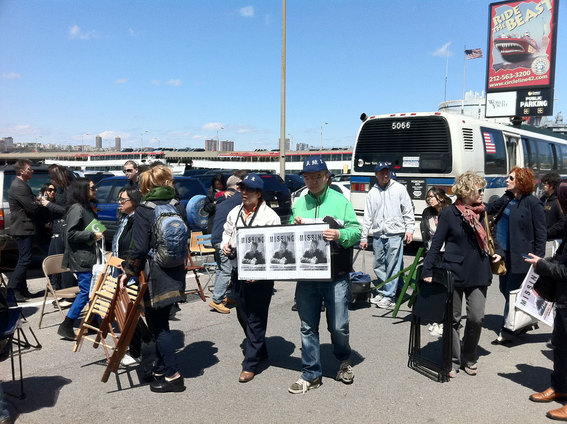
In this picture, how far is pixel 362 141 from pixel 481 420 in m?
9.02

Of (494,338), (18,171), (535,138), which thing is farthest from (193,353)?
(535,138)

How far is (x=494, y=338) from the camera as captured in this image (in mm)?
5582

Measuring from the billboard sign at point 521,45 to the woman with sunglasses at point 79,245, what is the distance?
29923 mm

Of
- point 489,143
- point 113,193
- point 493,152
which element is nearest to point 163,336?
point 113,193

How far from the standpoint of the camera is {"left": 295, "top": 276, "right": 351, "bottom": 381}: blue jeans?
405 centimetres

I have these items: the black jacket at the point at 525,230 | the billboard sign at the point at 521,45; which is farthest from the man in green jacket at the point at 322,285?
the billboard sign at the point at 521,45

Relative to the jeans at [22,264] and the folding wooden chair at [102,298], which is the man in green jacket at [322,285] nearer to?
the folding wooden chair at [102,298]

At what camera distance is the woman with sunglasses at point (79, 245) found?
5.39m

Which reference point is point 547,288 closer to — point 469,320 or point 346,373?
point 469,320

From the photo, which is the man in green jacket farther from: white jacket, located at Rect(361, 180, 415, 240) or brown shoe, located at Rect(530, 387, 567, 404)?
white jacket, located at Rect(361, 180, 415, 240)

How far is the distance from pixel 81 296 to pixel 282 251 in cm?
278

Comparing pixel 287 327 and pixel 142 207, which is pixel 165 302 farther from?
pixel 287 327

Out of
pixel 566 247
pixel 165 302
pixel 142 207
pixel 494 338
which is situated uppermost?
pixel 142 207

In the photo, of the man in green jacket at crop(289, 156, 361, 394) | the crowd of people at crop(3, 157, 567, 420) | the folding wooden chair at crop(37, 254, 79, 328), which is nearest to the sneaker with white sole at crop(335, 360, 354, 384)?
the crowd of people at crop(3, 157, 567, 420)
